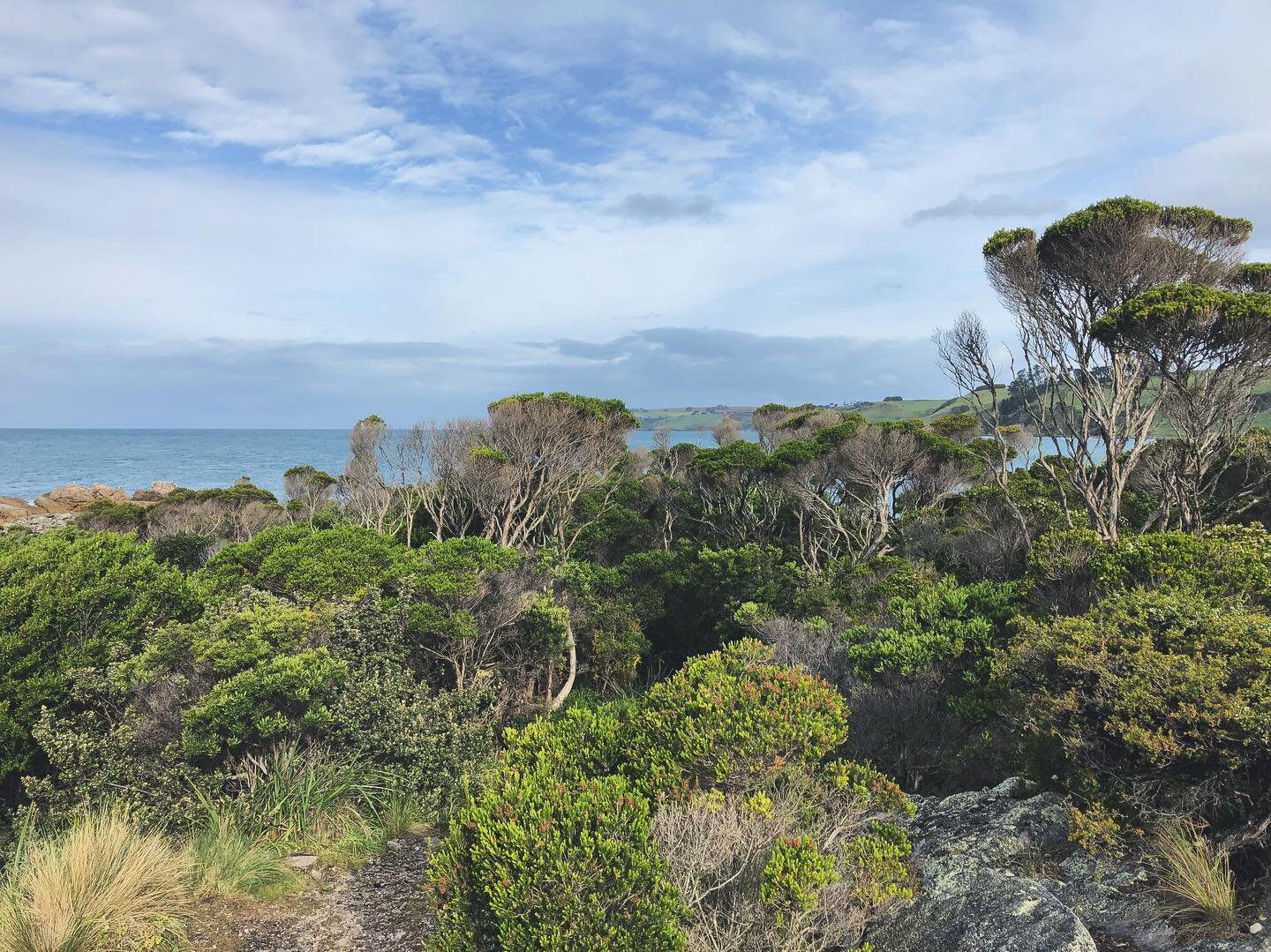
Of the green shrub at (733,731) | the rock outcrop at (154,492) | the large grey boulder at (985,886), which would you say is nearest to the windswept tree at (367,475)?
the green shrub at (733,731)

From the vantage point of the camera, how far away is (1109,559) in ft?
34.0

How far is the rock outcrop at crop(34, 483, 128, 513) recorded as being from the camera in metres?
55.7

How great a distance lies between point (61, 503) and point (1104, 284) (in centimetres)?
6909

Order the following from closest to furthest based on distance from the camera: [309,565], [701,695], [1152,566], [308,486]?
[701,695] < [1152,566] < [309,565] < [308,486]

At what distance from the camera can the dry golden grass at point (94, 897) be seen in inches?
200

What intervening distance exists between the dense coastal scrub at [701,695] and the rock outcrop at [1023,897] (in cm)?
23

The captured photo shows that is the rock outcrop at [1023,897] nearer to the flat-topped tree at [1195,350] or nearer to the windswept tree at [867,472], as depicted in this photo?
the flat-topped tree at [1195,350]

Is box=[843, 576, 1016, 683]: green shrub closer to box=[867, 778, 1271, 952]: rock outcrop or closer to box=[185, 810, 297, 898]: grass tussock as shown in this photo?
box=[867, 778, 1271, 952]: rock outcrop

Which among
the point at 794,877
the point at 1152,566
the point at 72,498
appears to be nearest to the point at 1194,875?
the point at 794,877

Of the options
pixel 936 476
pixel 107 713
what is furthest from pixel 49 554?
pixel 936 476

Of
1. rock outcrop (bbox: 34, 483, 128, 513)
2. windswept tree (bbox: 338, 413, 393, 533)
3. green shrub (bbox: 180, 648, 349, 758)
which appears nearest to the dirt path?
green shrub (bbox: 180, 648, 349, 758)

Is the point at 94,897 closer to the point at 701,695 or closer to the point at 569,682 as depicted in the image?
the point at 701,695

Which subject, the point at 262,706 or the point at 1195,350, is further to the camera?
the point at 1195,350

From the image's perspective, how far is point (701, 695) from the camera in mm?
5715
